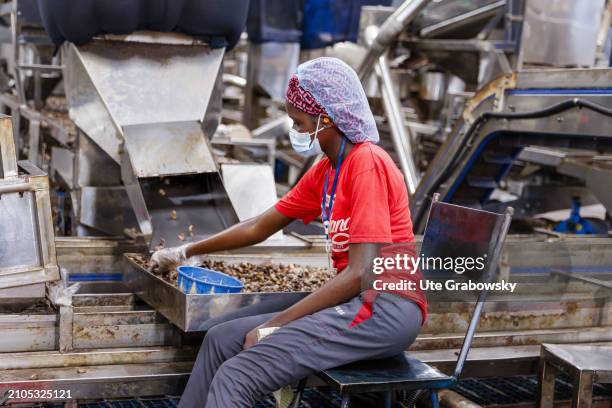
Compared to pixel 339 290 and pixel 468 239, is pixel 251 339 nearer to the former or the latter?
pixel 339 290

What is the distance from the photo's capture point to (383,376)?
2219mm

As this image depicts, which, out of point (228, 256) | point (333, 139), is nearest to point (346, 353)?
point (333, 139)

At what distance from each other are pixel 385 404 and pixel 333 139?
0.82 metres

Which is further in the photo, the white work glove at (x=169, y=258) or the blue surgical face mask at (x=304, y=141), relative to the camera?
the white work glove at (x=169, y=258)

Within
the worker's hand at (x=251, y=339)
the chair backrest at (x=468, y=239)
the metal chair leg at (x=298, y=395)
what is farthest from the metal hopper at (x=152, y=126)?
the metal chair leg at (x=298, y=395)

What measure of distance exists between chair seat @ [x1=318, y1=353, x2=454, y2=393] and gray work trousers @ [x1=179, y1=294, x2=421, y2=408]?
0.04 m

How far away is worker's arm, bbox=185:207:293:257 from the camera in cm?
274

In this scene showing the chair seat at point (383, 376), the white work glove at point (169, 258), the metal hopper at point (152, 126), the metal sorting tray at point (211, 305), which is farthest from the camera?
the metal hopper at point (152, 126)

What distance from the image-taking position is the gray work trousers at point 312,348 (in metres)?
2.18

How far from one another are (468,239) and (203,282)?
92 centimetres

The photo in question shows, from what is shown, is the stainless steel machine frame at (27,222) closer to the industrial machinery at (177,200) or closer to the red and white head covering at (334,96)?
the industrial machinery at (177,200)

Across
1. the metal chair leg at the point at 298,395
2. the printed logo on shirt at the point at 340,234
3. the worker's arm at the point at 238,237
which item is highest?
the printed logo on shirt at the point at 340,234

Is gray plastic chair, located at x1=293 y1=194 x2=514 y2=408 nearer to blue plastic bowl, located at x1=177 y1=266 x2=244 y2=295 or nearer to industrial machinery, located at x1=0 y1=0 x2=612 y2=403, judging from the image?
industrial machinery, located at x1=0 y1=0 x2=612 y2=403

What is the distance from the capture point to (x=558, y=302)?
324cm
